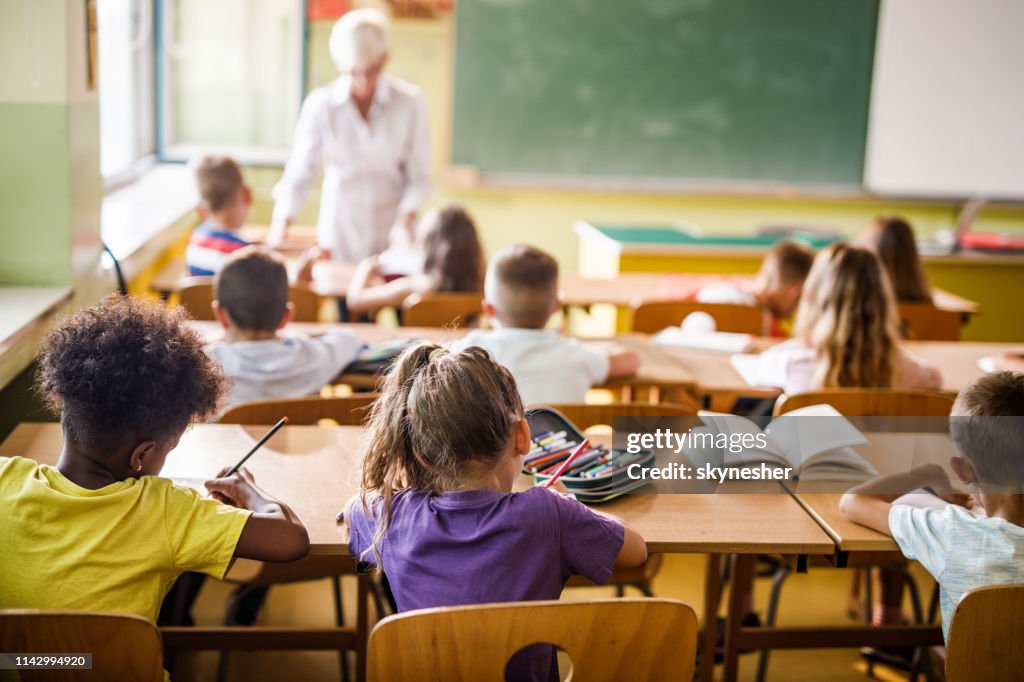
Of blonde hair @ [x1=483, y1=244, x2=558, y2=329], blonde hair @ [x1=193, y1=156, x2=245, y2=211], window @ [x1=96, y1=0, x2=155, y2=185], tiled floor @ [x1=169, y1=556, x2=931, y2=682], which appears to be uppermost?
window @ [x1=96, y1=0, x2=155, y2=185]

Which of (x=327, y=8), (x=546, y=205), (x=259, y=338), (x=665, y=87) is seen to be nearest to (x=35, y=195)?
(x=259, y=338)

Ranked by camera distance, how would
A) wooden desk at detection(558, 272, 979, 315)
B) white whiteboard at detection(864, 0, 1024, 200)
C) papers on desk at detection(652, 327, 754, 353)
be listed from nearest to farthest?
papers on desk at detection(652, 327, 754, 353) → wooden desk at detection(558, 272, 979, 315) → white whiteboard at detection(864, 0, 1024, 200)

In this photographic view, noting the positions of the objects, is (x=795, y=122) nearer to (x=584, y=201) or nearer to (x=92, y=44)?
(x=584, y=201)

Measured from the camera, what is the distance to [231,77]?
19.6ft

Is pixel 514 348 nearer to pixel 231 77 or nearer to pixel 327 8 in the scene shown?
pixel 327 8

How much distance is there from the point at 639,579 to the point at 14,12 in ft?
6.38

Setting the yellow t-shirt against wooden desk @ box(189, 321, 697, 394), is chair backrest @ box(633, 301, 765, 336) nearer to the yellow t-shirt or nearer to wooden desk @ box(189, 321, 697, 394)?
wooden desk @ box(189, 321, 697, 394)

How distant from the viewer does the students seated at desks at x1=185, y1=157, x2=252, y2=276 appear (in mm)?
3766

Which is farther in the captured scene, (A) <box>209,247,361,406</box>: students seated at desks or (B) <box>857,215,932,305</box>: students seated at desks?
(B) <box>857,215,932,305</box>: students seated at desks

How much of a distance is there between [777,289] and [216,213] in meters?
2.04

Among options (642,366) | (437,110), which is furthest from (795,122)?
(642,366)

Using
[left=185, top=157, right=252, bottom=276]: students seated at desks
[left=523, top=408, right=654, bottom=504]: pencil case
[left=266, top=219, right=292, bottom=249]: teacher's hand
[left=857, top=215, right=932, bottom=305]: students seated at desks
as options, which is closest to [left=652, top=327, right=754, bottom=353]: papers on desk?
[left=857, top=215, right=932, bottom=305]: students seated at desks

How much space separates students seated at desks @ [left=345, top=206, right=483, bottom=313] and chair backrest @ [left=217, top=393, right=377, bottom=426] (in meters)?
1.44

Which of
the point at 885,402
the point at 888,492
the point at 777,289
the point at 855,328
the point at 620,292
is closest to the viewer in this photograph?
the point at 888,492
